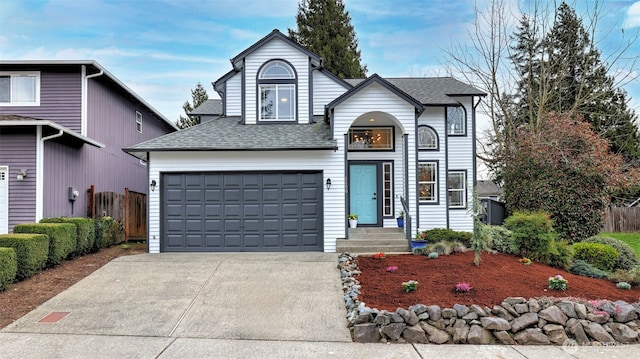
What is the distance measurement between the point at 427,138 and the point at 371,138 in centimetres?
206

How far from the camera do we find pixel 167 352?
5000 millimetres

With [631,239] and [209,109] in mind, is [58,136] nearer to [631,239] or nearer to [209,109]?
[209,109]

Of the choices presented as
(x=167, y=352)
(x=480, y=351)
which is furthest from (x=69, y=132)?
(x=480, y=351)

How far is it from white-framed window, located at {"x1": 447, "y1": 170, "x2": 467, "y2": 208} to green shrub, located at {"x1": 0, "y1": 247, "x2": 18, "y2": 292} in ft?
38.7

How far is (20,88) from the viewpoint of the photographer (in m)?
12.8

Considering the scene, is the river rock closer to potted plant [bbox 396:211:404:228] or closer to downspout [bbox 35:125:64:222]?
potted plant [bbox 396:211:404:228]

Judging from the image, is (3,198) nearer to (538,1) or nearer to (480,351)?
(480,351)

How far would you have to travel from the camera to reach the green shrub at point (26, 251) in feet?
25.5

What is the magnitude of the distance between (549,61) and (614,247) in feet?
40.4

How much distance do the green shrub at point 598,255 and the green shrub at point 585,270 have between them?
0.76 feet

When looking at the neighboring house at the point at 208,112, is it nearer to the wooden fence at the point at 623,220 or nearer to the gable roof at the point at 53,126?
the gable roof at the point at 53,126

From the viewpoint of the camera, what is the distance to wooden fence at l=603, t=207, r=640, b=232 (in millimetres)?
18984

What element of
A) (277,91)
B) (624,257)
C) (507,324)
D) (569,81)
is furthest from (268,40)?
(569,81)

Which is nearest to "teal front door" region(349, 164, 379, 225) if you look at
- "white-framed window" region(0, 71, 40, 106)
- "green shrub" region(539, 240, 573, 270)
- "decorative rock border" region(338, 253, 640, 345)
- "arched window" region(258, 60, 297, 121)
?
"arched window" region(258, 60, 297, 121)
